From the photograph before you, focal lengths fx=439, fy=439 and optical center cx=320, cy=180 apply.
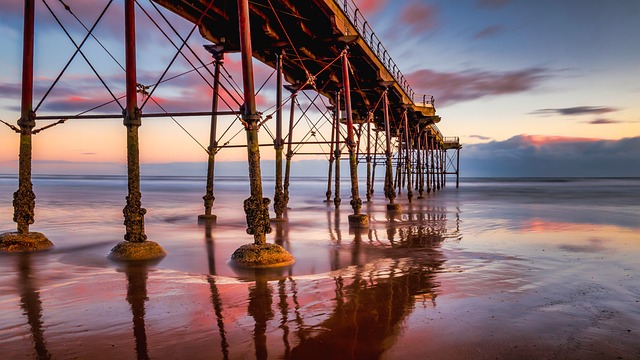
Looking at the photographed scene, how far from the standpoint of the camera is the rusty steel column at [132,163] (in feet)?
25.9

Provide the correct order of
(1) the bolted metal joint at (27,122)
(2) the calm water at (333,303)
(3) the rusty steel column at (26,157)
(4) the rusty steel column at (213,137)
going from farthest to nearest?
(4) the rusty steel column at (213,137) < (1) the bolted metal joint at (27,122) < (3) the rusty steel column at (26,157) < (2) the calm water at (333,303)

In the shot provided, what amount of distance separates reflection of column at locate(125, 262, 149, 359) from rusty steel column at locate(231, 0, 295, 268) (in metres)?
1.54

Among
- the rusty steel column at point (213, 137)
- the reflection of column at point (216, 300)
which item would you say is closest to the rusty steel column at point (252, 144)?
the reflection of column at point (216, 300)

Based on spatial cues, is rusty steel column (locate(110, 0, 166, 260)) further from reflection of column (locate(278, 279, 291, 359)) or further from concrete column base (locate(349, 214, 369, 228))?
concrete column base (locate(349, 214, 369, 228))

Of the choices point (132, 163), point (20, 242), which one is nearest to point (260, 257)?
point (132, 163)

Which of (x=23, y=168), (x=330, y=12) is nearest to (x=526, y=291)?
(x=330, y=12)

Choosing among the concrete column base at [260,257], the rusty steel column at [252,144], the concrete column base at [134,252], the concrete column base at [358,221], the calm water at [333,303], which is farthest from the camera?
the concrete column base at [358,221]

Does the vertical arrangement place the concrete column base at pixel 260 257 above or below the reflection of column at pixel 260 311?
above

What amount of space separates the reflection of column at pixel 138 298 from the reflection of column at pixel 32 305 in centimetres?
70

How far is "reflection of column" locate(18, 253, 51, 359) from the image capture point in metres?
3.71

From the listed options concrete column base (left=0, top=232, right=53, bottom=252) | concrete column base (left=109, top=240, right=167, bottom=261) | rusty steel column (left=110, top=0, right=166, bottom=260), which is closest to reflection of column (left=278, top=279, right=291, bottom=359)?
concrete column base (left=109, top=240, right=167, bottom=261)

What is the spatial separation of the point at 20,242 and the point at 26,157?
176 centimetres

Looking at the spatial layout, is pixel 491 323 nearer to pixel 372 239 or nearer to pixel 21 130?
pixel 372 239

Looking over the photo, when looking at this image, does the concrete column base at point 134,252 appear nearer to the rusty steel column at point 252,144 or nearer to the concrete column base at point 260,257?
the concrete column base at point 260,257
